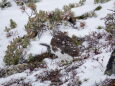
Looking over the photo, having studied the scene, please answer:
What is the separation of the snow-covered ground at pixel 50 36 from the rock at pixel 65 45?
1.64 ft

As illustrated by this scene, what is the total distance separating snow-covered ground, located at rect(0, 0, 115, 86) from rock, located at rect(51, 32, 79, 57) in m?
0.50

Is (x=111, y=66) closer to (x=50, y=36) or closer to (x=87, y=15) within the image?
(x=50, y=36)

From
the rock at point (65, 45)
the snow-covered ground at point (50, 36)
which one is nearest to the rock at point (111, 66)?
the snow-covered ground at point (50, 36)

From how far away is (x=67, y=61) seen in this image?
8.77 m

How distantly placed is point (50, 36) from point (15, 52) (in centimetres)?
162

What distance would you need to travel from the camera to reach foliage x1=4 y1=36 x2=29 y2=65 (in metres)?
9.83

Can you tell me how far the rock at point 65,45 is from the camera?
9.19 meters

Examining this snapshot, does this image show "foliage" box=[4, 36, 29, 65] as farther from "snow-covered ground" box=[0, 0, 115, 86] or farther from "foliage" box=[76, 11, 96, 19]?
"foliage" box=[76, 11, 96, 19]

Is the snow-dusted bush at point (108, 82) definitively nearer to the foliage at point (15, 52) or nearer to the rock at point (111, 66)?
the rock at point (111, 66)

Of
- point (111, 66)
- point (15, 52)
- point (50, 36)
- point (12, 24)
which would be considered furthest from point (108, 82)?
point (12, 24)

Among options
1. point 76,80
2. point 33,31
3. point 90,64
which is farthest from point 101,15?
point 76,80

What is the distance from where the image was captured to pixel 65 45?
30.7 ft

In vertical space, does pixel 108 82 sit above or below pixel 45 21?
below

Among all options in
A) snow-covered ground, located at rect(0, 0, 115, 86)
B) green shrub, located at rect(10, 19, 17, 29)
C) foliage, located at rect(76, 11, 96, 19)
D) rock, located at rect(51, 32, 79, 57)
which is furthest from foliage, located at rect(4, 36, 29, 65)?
foliage, located at rect(76, 11, 96, 19)
